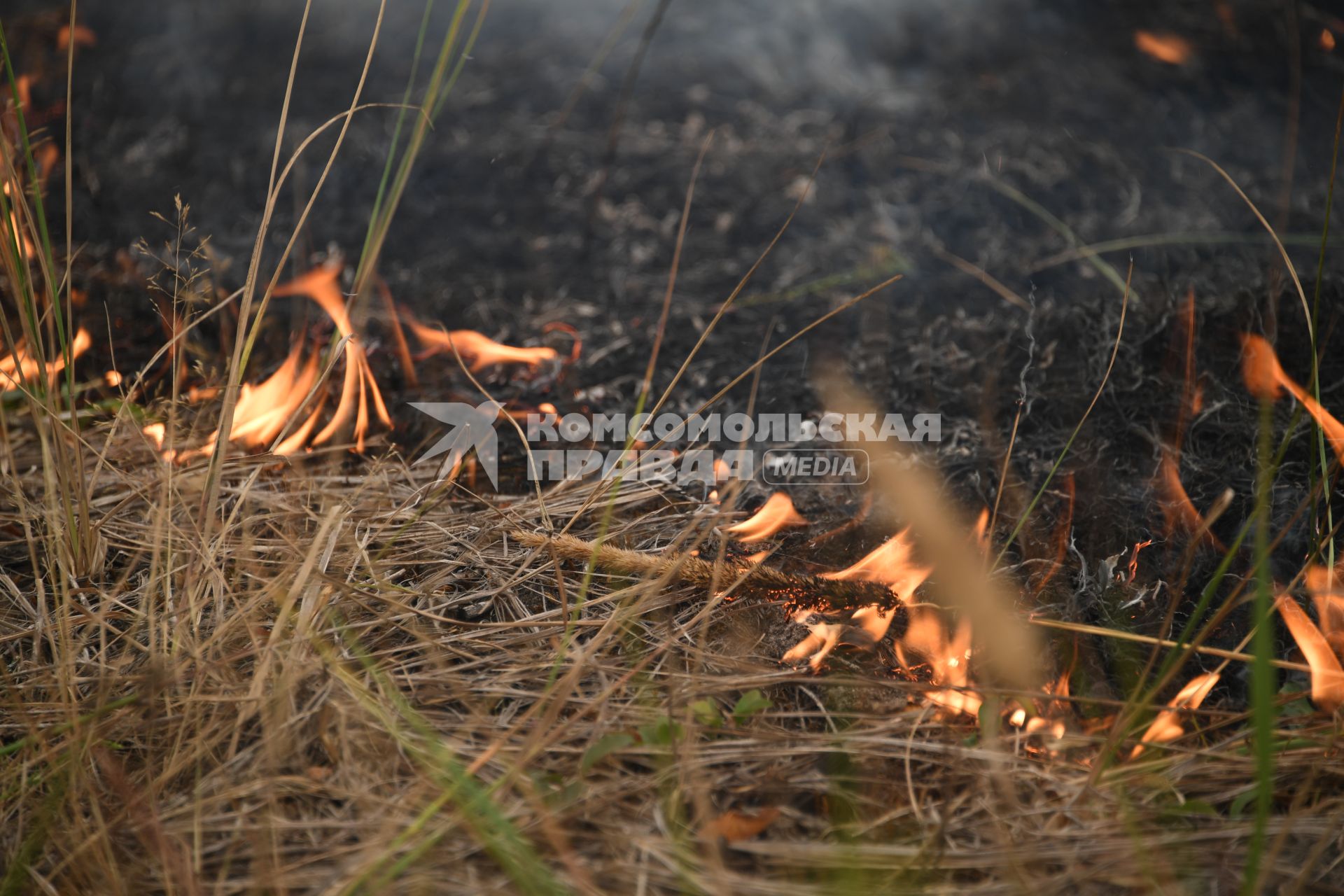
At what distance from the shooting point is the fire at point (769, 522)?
1513 mm

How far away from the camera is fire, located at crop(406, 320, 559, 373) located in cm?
207

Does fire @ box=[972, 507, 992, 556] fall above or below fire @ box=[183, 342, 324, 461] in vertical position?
above

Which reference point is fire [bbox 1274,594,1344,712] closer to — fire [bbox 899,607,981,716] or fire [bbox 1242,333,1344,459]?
fire [bbox 899,607,981,716]

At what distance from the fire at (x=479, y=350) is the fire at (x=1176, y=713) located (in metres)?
1.43

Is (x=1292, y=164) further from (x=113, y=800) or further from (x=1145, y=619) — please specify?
(x=113, y=800)

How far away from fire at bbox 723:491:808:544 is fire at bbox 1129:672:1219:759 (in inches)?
24.4

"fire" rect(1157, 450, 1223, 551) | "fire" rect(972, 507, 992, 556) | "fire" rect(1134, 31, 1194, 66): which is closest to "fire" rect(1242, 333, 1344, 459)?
"fire" rect(1157, 450, 1223, 551)

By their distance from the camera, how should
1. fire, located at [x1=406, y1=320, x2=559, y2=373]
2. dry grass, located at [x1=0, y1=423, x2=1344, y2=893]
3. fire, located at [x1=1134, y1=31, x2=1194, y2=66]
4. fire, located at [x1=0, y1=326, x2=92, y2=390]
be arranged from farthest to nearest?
fire, located at [x1=1134, y1=31, x2=1194, y2=66]
fire, located at [x1=406, y1=320, x2=559, y2=373]
fire, located at [x1=0, y1=326, x2=92, y2=390]
dry grass, located at [x1=0, y1=423, x2=1344, y2=893]

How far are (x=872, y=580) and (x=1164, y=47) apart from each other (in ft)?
8.36

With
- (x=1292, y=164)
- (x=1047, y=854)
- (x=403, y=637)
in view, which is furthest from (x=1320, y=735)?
(x=1292, y=164)

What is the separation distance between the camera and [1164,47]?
2.90 metres

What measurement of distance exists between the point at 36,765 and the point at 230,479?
0.60 m

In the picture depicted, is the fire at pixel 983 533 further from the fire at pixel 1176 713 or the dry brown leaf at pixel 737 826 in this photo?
the dry brown leaf at pixel 737 826

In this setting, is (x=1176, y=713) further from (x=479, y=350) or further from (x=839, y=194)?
(x=839, y=194)
